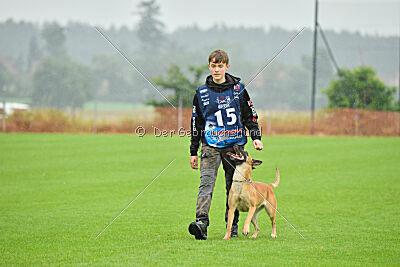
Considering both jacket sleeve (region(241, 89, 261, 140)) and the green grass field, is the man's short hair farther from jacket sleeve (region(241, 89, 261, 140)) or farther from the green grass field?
the green grass field

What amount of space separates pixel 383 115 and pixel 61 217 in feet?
98.7

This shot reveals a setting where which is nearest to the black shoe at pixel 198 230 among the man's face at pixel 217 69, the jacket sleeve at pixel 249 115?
the jacket sleeve at pixel 249 115

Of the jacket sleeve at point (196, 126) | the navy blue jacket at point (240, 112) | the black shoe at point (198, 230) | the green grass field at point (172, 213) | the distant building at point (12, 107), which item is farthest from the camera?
the distant building at point (12, 107)

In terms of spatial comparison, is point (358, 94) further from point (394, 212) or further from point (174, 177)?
point (394, 212)

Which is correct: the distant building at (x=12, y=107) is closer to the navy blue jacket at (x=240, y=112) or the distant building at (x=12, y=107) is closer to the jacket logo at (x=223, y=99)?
the navy blue jacket at (x=240, y=112)

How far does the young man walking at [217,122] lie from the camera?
7.16 metres

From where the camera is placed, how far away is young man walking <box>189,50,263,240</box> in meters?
7.16

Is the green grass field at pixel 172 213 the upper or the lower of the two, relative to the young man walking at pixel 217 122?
lower

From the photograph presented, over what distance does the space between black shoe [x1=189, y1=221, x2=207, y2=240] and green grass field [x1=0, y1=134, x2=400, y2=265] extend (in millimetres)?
105

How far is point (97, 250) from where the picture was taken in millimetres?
6727

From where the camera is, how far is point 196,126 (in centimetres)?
740

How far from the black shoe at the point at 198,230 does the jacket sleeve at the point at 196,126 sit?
839 mm

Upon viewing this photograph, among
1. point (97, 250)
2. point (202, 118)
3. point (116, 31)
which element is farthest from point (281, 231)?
point (116, 31)

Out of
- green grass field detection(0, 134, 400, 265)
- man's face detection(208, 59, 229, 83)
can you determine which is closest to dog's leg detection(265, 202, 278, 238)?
green grass field detection(0, 134, 400, 265)
